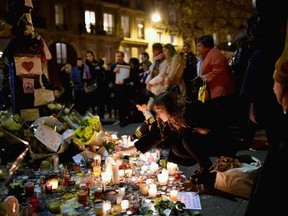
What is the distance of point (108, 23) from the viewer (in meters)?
32.8

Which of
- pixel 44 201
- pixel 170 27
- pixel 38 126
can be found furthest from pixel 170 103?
pixel 170 27

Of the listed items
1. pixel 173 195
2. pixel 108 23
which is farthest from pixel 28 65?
pixel 108 23

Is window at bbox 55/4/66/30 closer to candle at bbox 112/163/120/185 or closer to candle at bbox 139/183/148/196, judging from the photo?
candle at bbox 112/163/120/185

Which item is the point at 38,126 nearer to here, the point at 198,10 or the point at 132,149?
the point at 132,149

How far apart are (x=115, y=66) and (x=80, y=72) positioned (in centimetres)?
99

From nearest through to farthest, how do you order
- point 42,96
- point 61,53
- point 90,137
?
point 90,137 < point 42,96 < point 61,53

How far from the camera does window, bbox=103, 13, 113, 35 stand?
106 feet

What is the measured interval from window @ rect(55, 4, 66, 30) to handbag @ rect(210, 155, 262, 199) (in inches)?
1031

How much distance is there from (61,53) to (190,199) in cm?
2619

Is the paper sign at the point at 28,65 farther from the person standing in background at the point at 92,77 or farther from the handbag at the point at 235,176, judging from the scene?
the handbag at the point at 235,176

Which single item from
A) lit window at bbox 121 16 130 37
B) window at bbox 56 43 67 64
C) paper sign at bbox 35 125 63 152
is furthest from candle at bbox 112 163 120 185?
lit window at bbox 121 16 130 37

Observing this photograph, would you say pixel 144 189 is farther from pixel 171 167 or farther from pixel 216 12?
pixel 216 12

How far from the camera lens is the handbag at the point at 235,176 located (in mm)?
3779

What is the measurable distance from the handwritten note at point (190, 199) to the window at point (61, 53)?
1009 inches
